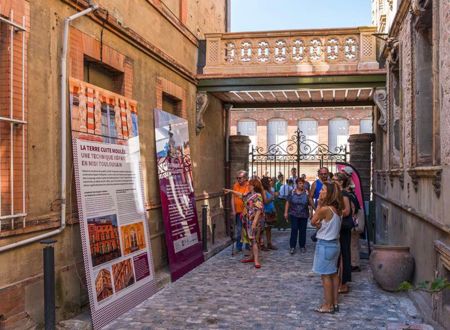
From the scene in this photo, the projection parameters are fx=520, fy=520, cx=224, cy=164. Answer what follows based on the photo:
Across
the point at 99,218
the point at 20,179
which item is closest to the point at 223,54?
the point at 99,218

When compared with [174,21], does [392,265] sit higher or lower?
lower

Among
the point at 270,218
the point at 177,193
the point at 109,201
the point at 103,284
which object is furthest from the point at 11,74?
the point at 270,218

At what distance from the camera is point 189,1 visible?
12.9 metres

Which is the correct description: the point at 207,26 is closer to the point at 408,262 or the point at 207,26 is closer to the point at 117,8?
the point at 117,8

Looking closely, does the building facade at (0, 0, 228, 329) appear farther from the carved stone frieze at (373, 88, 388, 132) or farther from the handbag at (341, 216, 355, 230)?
the carved stone frieze at (373, 88, 388, 132)

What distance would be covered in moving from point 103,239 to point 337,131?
29.2 meters

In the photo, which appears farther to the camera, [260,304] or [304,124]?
[304,124]

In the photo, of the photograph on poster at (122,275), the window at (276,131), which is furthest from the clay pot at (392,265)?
the window at (276,131)

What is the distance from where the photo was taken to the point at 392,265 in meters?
7.81

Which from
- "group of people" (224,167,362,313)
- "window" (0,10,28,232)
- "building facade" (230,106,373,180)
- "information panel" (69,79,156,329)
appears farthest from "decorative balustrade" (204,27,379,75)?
"building facade" (230,106,373,180)

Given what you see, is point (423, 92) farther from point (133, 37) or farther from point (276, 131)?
point (276, 131)

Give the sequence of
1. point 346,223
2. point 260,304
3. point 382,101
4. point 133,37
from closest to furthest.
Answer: point 260,304
point 346,223
point 133,37
point 382,101

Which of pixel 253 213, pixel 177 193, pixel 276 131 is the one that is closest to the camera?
pixel 177 193

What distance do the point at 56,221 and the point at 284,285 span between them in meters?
4.24
